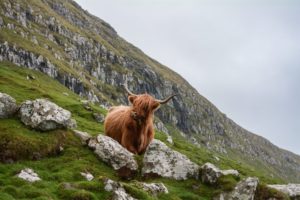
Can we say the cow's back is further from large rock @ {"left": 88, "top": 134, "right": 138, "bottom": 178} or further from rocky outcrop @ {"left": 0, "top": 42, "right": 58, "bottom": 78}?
rocky outcrop @ {"left": 0, "top": 42, "right": 58, "bottom": 78}

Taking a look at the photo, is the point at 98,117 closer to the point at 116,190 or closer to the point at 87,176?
the point at 87,176

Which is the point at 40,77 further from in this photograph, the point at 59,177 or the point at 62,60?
the point at 59,177

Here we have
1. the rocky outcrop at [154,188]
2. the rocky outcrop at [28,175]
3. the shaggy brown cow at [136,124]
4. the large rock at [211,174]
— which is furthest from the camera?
the large rock at [211,174]

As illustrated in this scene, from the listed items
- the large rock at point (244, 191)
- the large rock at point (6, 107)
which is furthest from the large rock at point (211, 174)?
the large rock at point (6, 107)

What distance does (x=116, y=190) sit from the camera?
17.4 metres

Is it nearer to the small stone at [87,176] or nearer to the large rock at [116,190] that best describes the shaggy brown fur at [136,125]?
the small stone at [87,176]

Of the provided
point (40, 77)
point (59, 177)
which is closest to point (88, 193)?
point (59, 177)

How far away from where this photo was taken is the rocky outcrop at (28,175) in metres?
18.1

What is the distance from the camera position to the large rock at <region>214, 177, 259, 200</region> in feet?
66.0

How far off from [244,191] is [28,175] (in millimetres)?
9203

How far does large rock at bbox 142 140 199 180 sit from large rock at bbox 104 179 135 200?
13.4 ft

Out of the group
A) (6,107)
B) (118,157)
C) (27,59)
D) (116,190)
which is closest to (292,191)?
(118,157)

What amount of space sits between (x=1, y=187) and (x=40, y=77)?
115 m

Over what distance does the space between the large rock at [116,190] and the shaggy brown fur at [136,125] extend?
178 inches
